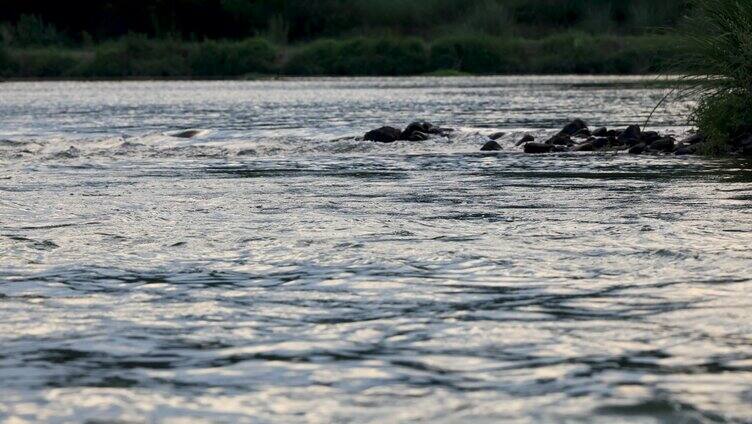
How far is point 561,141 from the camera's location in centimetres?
2197

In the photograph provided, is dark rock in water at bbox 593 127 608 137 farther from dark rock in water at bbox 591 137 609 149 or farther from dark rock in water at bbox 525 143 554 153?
dark rock in water at bbox 525 143 554 153

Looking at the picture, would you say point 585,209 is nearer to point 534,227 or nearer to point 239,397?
point 534,227

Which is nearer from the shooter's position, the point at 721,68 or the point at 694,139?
the point at 721,68

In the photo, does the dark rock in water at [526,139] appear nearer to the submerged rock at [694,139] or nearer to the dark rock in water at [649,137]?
the dark rock in water at [649,137]

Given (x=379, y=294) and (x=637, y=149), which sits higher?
(x=379, y=294)

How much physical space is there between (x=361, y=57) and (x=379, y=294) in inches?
2457

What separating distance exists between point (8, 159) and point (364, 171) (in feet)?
19.6

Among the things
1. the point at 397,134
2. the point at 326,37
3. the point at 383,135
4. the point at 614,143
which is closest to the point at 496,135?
the point at 397,134

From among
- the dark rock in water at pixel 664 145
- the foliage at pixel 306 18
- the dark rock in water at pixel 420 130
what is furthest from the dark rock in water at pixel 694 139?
the foliage at pixel 306 18

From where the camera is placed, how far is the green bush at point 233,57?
70.1 m

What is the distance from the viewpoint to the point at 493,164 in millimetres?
18578

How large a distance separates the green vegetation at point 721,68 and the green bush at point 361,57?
50.3 metres

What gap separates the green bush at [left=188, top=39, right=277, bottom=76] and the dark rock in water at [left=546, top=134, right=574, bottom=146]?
161ft

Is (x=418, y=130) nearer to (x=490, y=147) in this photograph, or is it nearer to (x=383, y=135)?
(x=383, y=135)
